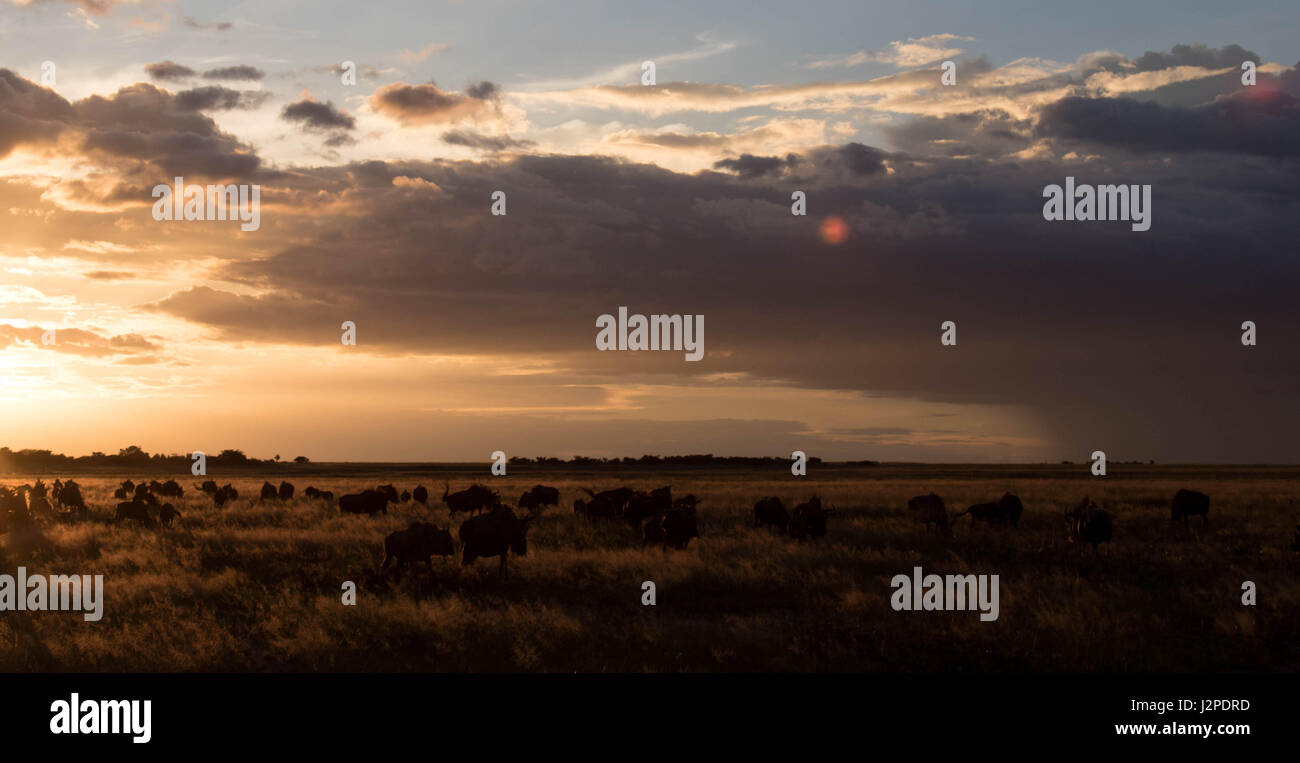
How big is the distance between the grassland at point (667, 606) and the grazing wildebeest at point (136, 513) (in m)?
2.24

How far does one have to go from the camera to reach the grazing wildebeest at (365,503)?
3738cm

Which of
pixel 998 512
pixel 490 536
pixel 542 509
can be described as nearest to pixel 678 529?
pixel 490 536

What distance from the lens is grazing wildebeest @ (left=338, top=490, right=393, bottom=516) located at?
123 feet

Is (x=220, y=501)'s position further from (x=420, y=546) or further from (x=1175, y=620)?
(x=1175, y=620)

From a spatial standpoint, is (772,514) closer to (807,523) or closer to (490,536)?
(807,523)

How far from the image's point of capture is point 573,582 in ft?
63.4

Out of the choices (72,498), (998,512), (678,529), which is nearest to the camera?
(678,529)

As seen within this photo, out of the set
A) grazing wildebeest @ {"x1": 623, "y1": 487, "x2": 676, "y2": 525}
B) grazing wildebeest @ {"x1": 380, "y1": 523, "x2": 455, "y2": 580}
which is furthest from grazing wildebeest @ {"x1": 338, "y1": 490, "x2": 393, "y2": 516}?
grazing wildebeest @ {"x1": 380, "y1": 523, "x2": 455, "y2": 580}

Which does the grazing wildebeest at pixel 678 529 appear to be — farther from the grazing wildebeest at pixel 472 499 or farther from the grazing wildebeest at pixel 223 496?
the grazing wildebeest at pixel 223 496

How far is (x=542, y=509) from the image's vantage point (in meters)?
37.6

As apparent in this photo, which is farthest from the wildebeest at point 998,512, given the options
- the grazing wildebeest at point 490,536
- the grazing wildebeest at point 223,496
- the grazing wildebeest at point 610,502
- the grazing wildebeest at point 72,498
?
the grazing wildebeest at point 72,498

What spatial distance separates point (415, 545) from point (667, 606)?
20.1 feet

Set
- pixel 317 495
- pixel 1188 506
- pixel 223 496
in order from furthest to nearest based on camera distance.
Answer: pixel 317 495
pixel 223 496
pixel 1188 506
